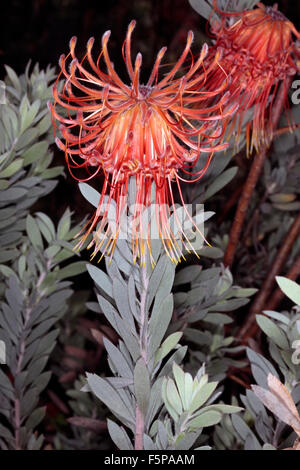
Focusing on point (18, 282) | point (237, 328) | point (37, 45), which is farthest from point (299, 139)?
point (37, 45)

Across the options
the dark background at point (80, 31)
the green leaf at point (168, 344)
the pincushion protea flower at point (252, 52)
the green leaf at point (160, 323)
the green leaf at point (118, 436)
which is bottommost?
the green leaf at point (118, 436)

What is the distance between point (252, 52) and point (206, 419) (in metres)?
0.26

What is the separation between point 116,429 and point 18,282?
5.7 inches

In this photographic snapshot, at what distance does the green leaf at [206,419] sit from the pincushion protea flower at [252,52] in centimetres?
21

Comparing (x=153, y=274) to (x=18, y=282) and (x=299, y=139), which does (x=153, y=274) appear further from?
(x=299, y=139)

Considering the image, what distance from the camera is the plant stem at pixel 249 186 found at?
1.46 ft

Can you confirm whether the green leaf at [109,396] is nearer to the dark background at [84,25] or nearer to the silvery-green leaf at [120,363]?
the silvery-green leaf at [120,363]

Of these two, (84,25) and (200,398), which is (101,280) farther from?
(84,25)

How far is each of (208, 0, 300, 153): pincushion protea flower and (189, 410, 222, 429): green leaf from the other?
0.21m

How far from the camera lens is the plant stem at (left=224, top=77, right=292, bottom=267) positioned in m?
0.45

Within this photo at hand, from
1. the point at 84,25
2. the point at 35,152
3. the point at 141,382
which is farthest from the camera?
the point at 84,25

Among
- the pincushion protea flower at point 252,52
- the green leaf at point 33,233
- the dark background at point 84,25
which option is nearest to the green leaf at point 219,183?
the pincushion protea flower at point 252,52

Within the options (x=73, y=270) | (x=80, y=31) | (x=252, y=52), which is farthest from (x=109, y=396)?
(x=80, y=31)

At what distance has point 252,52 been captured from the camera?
1.35 feet
